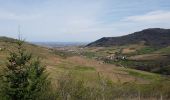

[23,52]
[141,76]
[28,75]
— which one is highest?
[23,52]

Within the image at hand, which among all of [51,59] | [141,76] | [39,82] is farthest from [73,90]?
[51,59]

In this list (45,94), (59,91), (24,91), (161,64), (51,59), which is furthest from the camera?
(161,64)

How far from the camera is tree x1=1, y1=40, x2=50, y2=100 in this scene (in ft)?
82.5

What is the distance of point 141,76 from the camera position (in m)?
125

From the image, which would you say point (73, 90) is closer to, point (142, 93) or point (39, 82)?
point (39, 82)

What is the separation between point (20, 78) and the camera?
25438mm

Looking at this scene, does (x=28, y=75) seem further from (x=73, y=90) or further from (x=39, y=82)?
(x=73, y=90)

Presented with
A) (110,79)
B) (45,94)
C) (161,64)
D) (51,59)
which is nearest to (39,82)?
(45,94)

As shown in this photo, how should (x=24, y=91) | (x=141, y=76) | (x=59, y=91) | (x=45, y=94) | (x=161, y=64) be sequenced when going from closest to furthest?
(x=24, y=91), (x=45, y=94), (x=59, y=91), (x=141, y=76), (x=161, y=64)

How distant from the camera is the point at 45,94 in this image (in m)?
29.9

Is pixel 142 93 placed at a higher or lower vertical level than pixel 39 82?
lower

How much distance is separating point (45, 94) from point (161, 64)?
150 metres

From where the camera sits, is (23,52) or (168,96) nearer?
(23,52)

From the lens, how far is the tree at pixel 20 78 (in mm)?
25141
